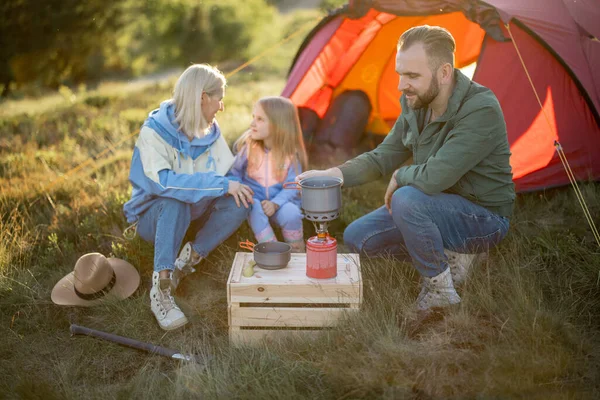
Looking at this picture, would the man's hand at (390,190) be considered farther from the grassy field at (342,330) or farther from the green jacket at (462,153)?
the grassy field at (342,330)

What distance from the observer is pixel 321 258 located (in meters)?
2.62

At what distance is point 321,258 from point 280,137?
4.08 ft

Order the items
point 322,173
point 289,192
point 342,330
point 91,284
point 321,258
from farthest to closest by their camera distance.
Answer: point 289,192 < point 91,284 < point 322,173 < point 321,258 < point 342,330

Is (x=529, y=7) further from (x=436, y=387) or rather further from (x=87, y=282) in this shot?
(x=87, y=282)

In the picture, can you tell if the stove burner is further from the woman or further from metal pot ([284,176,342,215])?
the woman

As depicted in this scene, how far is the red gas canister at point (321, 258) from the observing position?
103 inches

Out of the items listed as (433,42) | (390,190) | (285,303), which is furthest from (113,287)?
(433,42)

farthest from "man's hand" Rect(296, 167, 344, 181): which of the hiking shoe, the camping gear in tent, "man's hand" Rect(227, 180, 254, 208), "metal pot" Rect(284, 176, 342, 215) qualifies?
the camping gear in tent

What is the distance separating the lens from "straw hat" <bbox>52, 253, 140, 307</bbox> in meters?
3.03

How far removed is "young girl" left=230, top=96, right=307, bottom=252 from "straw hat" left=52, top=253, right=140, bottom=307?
905 mm

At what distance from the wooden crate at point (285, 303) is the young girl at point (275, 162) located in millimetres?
846

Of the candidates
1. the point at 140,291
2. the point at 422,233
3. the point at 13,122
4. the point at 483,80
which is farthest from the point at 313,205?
the point at 13,122

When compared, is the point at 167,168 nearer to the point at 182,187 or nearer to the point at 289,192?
the point at 182,187

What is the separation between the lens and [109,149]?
553 cm
